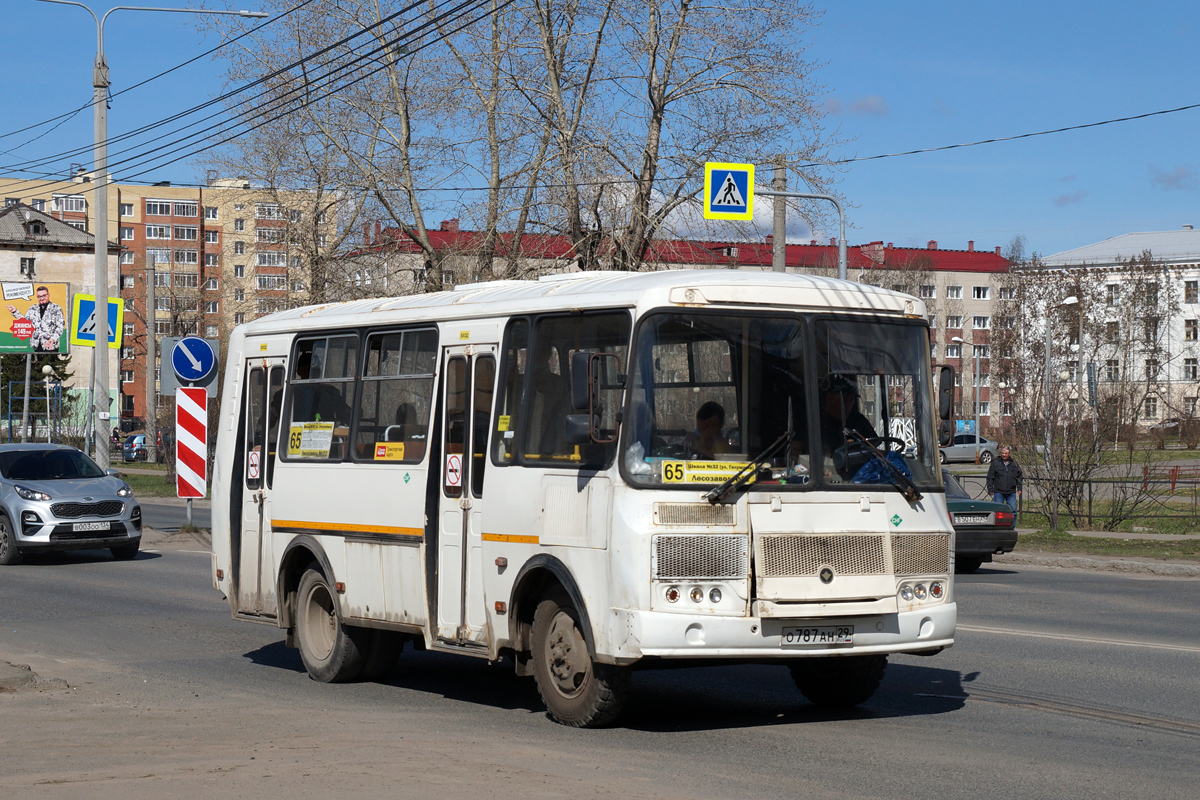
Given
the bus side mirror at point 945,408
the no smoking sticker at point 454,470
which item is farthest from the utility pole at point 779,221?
the no smoking sticker at point 454,470

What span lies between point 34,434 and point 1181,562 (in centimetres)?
4236

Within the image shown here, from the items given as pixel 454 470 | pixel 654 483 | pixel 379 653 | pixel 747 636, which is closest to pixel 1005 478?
pixel 379 653

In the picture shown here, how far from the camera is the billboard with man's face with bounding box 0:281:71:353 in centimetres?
6606

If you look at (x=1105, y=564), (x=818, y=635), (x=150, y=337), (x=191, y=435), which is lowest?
(x=1105, y=564)

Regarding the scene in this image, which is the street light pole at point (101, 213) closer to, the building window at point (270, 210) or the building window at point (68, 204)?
the building window at point (270, 210)

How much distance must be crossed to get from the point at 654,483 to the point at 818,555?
1029 millimetres

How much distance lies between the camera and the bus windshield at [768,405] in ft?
27.0

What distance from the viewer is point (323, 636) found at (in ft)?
35.9

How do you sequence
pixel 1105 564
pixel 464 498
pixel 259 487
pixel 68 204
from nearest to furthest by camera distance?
pixel 464 498 < pixel 259 487 < pixel 1105 564 < pixel 68 204

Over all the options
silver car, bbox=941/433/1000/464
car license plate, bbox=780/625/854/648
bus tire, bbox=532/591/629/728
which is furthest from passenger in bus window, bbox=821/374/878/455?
silver car, bbox=941/433/1000/464

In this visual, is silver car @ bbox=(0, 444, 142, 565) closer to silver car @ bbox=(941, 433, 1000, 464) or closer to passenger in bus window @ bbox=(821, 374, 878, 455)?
passenger in bus window @ bbox=(821, 374, 878, 455)

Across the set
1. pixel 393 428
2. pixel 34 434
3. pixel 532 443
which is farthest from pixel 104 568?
pixel 34 434

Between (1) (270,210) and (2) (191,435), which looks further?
(1) (270,210)

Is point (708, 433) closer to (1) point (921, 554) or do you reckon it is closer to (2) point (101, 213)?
(1) point (921, 554)
